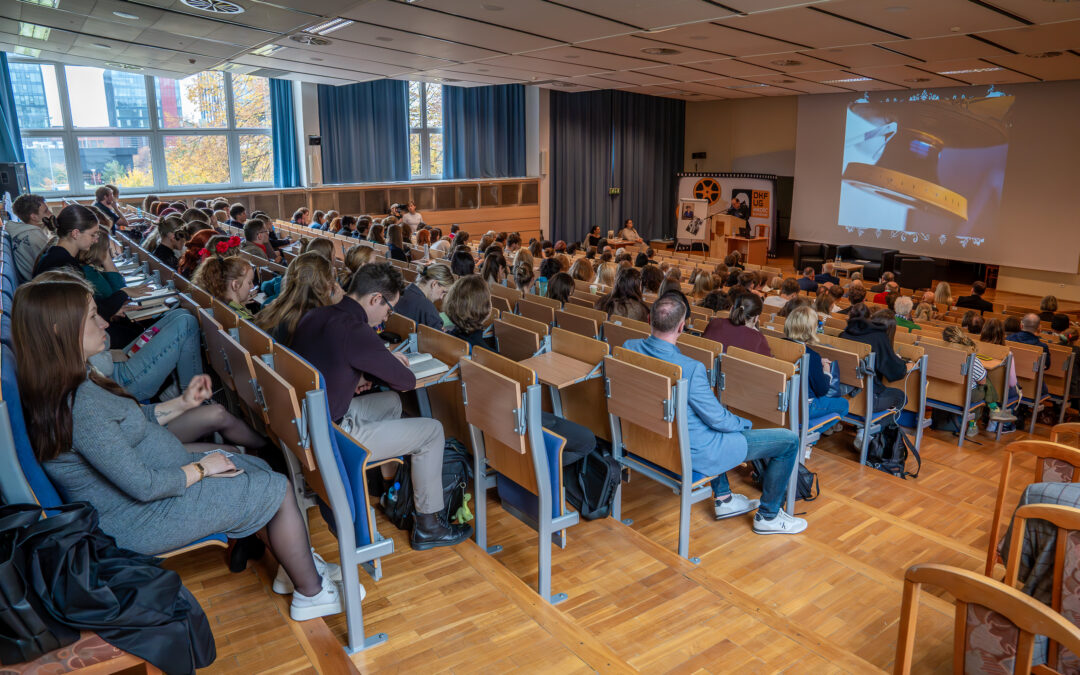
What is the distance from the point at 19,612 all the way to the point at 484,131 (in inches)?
593

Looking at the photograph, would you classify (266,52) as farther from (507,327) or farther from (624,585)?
(624,585)

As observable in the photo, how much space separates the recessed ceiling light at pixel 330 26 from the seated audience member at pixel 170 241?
242cm

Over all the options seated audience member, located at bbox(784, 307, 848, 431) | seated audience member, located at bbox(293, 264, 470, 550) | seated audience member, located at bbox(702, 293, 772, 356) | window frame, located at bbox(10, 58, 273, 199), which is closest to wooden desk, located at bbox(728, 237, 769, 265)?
window frame, located at bbox(10, 58, 273, 199)

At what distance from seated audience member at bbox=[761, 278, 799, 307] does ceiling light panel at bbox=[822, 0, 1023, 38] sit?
254 centimetres

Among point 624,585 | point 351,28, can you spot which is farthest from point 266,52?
point 624,585

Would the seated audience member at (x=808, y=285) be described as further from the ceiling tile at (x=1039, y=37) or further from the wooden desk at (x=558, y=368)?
the wooden desk at (x=558, y=368)

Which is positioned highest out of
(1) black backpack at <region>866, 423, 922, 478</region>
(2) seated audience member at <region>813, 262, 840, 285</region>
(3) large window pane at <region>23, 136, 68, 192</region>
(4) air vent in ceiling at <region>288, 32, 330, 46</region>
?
(4) air vent in ceiling at <region>288, 32, 330, 46</region>

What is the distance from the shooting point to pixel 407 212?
40.9ft

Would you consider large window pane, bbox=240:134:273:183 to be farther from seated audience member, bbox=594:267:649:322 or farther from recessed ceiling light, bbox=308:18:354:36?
seated audience member, bbox=594:267:649:322

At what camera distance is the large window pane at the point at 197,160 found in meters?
12.8

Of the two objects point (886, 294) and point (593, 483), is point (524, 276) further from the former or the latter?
point (886, 294)

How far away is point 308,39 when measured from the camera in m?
7.73

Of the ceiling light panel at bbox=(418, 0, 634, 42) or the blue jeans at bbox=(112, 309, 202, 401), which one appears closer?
the blue jeans at bbox=(112, 309, 202, 401)

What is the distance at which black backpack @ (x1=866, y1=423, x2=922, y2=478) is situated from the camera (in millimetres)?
4645
